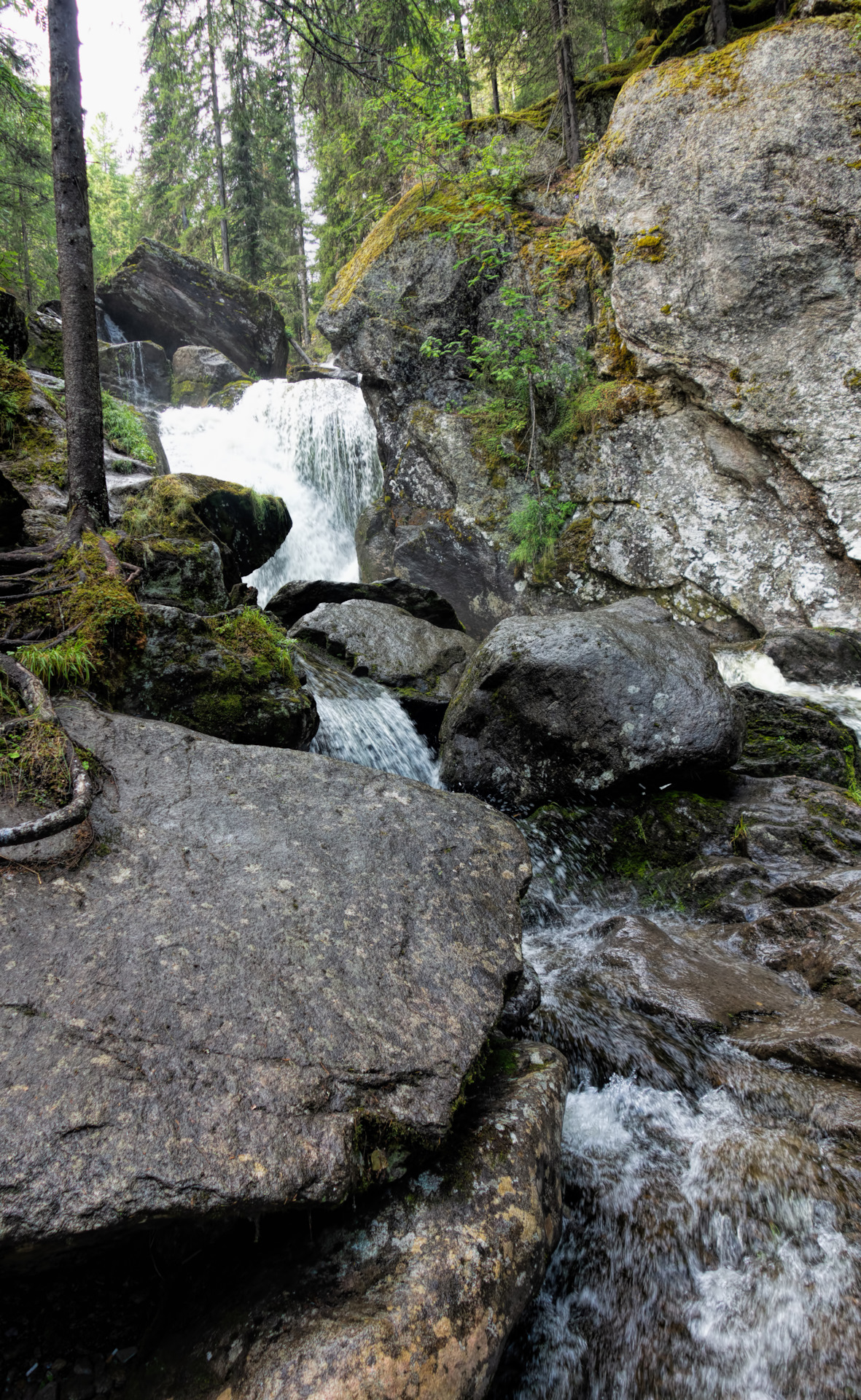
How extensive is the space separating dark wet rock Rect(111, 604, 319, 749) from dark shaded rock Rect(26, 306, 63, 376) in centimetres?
956

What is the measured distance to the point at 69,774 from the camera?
294cm

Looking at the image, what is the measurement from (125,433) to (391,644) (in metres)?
6.10

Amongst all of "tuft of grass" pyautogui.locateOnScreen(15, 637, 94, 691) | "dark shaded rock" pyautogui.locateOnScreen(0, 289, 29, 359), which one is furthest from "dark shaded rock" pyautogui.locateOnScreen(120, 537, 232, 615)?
"dark shaded rock" pyautogui.locateOnScreen(0, 289, 29, 359)

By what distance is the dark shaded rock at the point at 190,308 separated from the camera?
19.2 meters

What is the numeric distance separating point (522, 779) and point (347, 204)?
1976 cm

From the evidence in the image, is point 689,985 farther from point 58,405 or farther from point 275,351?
point 275,351

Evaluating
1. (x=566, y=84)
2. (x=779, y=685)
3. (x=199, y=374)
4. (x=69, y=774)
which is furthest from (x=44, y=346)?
(x=779, y=685)

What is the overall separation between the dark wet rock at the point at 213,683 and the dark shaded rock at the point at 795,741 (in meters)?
4.34

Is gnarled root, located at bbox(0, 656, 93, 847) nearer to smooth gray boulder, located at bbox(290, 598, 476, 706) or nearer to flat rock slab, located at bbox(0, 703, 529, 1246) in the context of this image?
flat rock slab, located at bbox(0, 703, 529, 1246)

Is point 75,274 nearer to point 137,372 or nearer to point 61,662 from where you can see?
point 61,662

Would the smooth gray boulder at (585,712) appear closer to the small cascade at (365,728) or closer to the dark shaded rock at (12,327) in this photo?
the small cascade at (365,728)

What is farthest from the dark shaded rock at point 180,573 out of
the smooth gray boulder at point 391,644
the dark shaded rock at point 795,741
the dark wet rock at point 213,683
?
the dark shaded rock at point 795,741

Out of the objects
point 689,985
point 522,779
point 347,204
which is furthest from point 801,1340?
point 347,204

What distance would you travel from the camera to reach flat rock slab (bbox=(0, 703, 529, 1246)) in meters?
1.80
